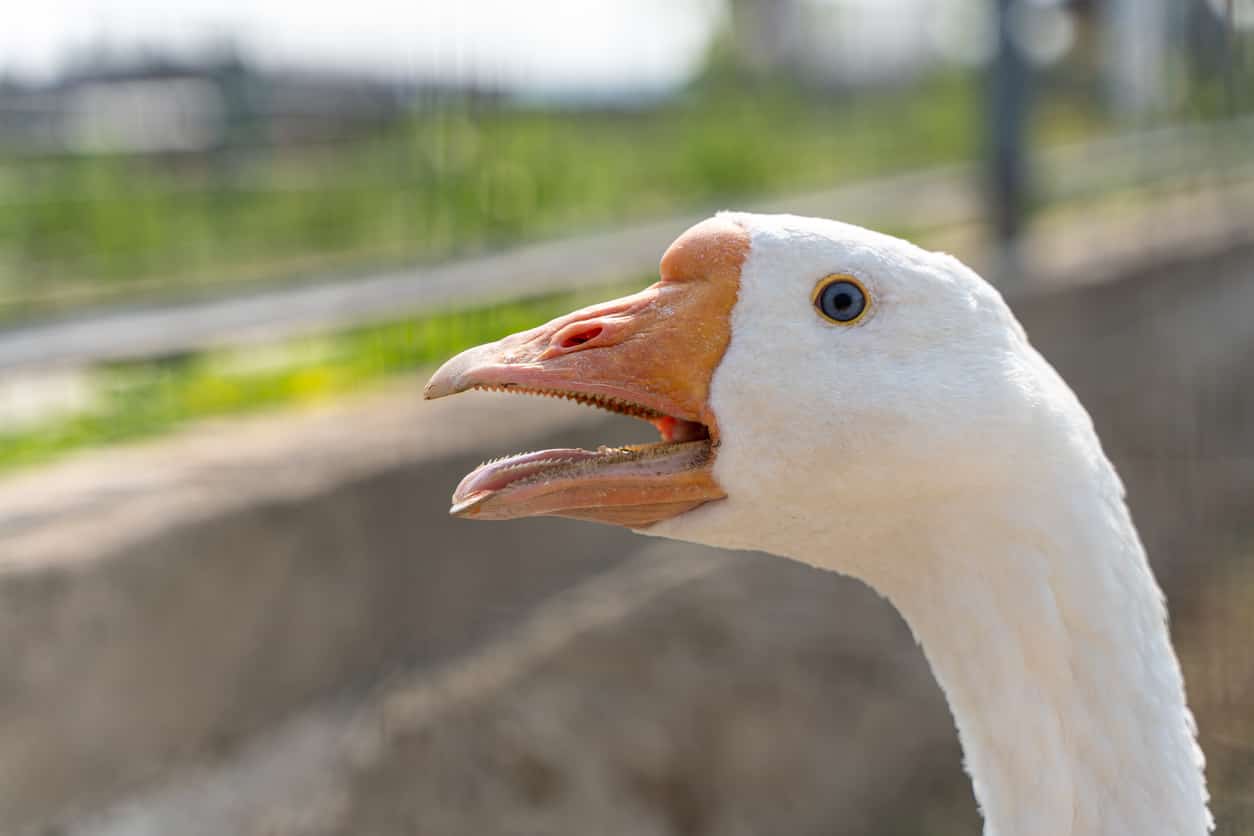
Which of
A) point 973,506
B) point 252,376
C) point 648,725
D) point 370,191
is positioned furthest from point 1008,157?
point 973,506

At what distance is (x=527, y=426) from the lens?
13.0ft

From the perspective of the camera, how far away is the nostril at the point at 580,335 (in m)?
1.74

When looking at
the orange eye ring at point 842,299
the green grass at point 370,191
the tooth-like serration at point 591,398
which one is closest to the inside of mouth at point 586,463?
the tooth-like serration at point 591,398

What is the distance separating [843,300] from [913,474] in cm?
23

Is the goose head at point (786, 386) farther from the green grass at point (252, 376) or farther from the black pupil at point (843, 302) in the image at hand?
the green grass at point (252, 376)

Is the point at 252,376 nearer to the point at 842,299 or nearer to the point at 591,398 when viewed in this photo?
the point at 591,398

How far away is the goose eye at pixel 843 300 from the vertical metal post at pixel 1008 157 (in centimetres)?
502

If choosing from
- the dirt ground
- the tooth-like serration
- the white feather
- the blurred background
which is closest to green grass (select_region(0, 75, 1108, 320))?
the blurred background

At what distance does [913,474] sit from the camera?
65.0 inches

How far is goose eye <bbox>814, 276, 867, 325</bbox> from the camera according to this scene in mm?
1649

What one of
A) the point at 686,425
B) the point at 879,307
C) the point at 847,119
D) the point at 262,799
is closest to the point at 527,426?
the point at 262,799

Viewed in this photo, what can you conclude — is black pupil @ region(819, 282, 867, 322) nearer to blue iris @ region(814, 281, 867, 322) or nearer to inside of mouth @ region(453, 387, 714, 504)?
blue iris @ region(814, 281, 867, 322)

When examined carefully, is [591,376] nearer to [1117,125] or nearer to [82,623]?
[82,623]

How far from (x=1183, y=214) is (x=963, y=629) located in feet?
25.8
